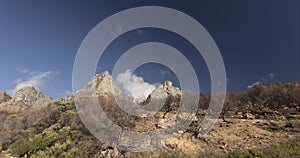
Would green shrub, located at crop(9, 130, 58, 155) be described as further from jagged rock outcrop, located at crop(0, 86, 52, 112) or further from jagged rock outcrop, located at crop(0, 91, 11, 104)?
jagged rock outcrop, located at crop(0, 91, 11, 104)

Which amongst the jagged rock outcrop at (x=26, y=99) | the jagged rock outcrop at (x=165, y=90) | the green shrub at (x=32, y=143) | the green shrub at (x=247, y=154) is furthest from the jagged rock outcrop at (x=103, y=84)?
the green shrub at (x=247, y=154)

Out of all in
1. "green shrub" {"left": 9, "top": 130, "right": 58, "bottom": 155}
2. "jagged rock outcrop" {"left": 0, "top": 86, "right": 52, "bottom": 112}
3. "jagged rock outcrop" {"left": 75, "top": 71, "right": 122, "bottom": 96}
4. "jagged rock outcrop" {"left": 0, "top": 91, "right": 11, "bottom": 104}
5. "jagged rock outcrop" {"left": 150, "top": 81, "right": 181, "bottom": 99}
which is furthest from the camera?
"jagged rock outcrop" {"left": 0, "top": 91, "right": 11, "bottom": 104}

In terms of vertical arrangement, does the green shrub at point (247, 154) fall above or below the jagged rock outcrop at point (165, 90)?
below

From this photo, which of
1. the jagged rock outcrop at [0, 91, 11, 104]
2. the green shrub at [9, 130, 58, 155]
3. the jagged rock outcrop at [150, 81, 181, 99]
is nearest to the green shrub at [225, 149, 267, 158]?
the jagged rock outcrop at [150, 81, 181, 99]

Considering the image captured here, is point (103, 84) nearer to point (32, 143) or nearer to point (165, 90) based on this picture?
point (165, 90)

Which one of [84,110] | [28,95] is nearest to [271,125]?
[84,110]

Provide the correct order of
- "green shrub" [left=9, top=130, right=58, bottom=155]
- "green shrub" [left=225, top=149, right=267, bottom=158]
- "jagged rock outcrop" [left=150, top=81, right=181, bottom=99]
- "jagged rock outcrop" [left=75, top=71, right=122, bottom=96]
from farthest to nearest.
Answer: "jagged rock outcrop" [left=75, top=71, right=122, bottom=96], "jagged rock outcrop" [left=150, top=81, right=181, bottom=99], "green shrub" [left=9, top=130, right=58, bottom=155], "green shrub" [left=225, top=149, right=267, bottom=158]

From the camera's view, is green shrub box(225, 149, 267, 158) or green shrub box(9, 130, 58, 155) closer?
green shrub box(225, 149, 267, 158)

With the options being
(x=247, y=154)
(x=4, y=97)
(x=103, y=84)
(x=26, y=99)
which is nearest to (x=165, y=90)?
(x=103, y=84)

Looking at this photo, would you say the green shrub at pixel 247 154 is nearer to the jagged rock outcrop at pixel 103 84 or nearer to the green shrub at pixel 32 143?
the green shrub at pixel 32 143

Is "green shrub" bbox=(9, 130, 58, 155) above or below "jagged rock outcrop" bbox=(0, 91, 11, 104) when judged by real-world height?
below

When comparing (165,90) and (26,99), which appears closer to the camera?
(165,90)

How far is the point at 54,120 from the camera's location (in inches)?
663

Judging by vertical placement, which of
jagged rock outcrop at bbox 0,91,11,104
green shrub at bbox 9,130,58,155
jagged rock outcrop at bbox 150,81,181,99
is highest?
jagged rock outcrop at bbox 0,91,11,104
